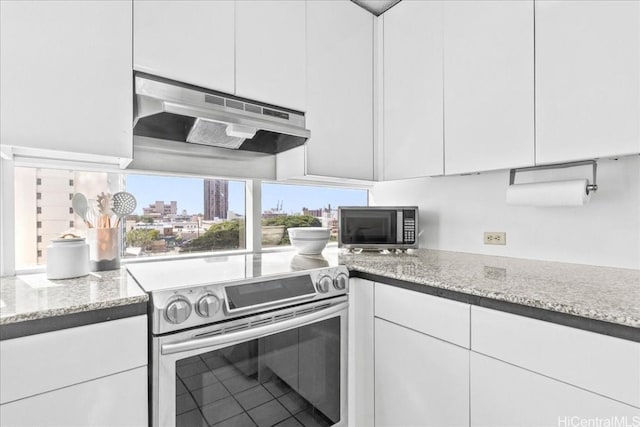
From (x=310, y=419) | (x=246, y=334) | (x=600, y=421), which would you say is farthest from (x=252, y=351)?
(x=600, y=421)

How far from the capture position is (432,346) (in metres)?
1.26

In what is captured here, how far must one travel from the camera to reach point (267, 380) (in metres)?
1.28

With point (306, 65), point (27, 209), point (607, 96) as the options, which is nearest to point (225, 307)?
point (27, 209)

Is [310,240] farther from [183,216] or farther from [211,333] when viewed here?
[211,333]

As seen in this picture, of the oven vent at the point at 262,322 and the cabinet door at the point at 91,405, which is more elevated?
the oven vent at the point at 262,322

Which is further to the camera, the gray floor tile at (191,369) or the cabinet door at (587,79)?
the cabinet door at (587,79)

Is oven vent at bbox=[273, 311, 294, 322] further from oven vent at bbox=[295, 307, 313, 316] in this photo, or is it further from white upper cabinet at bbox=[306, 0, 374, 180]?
white upper cabinet at bbox=[306, 0, 374, 180]

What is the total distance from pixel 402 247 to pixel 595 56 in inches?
48.1

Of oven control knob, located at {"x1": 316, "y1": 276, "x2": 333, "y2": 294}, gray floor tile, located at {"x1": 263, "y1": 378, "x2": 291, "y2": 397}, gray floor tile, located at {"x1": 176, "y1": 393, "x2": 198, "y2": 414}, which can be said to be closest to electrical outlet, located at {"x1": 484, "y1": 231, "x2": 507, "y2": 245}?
oven control knob, located at {"x1": 316, "y1": 276, "x2": 333, "y2": 294}

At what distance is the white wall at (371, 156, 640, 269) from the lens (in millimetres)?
1427

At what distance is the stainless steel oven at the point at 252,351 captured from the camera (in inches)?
41.4

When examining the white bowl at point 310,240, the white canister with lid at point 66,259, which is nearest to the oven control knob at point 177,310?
the white canister with lid at point 66,259

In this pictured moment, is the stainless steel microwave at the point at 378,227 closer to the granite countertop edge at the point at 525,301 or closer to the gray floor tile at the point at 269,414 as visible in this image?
the granite countertop edge at the point at 525,301

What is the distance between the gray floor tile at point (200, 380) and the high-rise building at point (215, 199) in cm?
99
